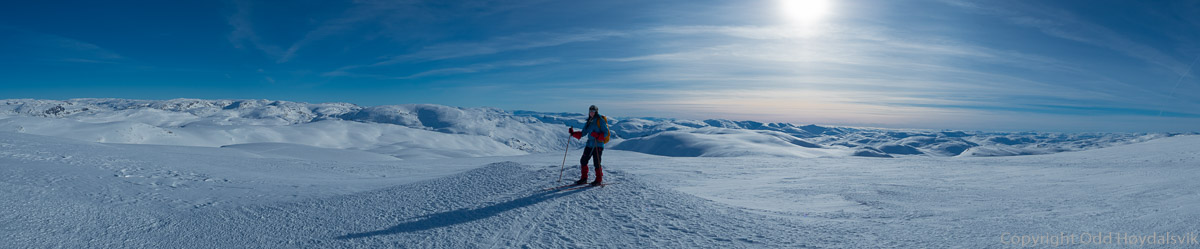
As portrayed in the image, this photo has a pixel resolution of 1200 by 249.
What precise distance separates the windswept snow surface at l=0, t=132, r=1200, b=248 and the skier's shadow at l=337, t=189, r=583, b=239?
1.2 inches

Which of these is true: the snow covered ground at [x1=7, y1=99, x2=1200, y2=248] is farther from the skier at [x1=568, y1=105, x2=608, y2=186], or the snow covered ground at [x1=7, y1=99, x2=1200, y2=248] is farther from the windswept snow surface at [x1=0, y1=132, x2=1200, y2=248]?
the skier at [x1=568, y1=105, x2=608, y2=186]

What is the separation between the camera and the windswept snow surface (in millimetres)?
5648

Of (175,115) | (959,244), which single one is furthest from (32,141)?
(175,115)

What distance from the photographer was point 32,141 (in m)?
13.2

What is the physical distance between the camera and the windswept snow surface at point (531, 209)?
5.65 m

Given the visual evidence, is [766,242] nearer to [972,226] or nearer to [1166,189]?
[972,226]

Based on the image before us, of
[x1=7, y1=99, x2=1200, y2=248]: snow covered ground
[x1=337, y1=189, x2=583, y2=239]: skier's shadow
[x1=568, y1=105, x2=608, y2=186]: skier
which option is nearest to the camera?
[x1=7, y1=99, x2=1200, y2=248]: snow covered ground

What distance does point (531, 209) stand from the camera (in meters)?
7.01

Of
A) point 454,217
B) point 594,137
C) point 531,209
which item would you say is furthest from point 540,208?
point 594,137

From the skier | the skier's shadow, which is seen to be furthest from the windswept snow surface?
the skier

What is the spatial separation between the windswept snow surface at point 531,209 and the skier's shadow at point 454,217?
0.03 meters

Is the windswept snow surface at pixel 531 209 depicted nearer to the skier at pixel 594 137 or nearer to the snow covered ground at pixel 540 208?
the snow covered ground at pixel 540 208

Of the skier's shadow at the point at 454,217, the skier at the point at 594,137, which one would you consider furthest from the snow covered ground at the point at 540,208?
the skier at the point at 594,137

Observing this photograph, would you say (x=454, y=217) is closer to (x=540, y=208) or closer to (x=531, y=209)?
(x=531, y=209)
